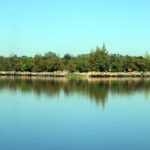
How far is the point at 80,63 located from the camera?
73.1m

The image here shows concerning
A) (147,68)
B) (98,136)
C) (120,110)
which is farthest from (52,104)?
(147,68)

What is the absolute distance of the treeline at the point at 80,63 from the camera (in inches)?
2766

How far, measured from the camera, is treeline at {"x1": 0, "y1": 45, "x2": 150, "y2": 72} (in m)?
70.2

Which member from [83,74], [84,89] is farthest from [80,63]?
[84,89]

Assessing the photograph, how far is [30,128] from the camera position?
52.4 feet

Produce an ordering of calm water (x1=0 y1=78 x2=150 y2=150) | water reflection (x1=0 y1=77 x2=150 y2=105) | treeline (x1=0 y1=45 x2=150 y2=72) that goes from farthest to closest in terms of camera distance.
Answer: treeline (x1=0 y1=45 x2=150 y2=72), water reflection (x1=0 y1=77 x2=150 y2=105), calm water (x1=0 y1=78 x2=150 y2=150)

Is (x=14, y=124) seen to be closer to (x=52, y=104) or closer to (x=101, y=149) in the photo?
(x=101, y=149)

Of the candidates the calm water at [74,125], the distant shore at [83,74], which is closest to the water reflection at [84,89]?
the calm water at [74,125]

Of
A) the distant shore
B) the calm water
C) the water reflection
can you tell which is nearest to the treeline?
the distant shore

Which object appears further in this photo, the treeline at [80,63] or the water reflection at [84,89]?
the treeline at [80,63]

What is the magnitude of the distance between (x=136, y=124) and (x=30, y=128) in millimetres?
4462

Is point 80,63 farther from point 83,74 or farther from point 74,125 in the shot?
point 74,125

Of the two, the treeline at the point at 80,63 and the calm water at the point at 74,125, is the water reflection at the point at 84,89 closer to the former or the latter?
the calm water at the point at 74,125

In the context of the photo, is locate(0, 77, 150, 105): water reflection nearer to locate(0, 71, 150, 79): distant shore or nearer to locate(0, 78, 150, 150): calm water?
locate(0, 78, 150, 150): calm water
